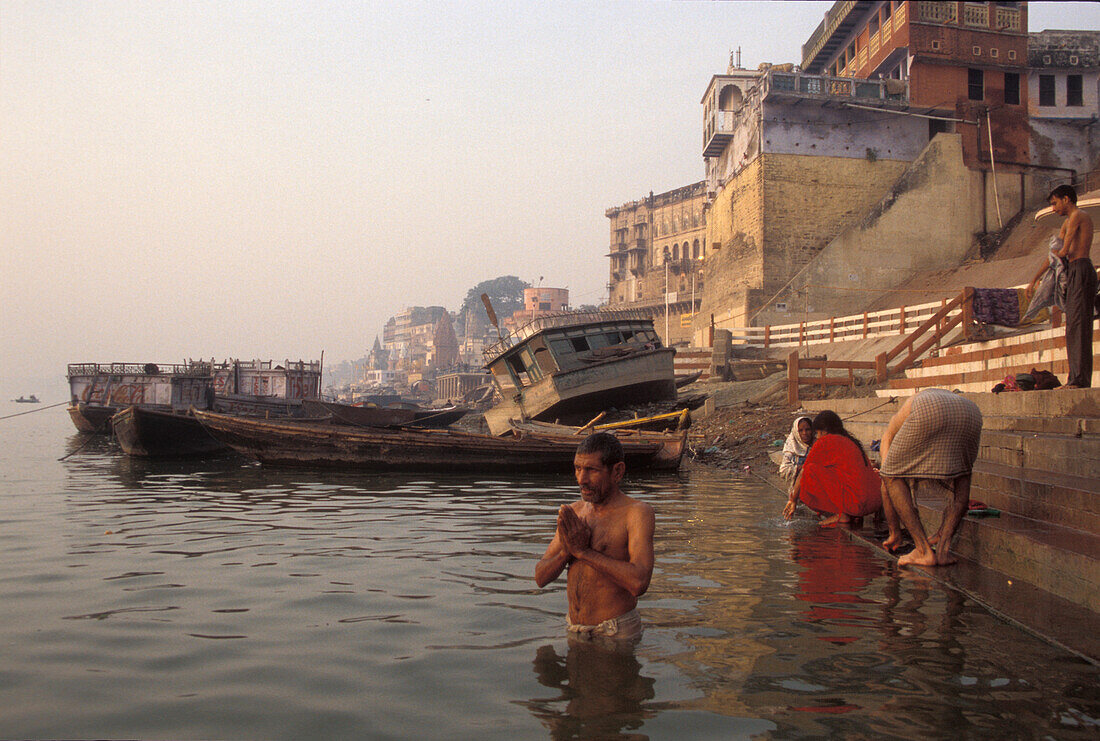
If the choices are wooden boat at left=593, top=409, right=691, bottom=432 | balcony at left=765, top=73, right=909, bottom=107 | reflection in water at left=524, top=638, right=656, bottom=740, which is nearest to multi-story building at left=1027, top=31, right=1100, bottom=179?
balcony at left=765, top=73, right=909, bottom=107

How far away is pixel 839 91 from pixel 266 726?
110 feet

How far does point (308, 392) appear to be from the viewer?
32719 mm

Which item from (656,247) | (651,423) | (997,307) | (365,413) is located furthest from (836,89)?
(656,247)

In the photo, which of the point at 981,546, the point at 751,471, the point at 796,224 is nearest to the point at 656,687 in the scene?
the point at 981,546

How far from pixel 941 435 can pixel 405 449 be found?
11000mm

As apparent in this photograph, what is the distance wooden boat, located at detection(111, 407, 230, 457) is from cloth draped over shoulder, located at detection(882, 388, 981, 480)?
681 inches

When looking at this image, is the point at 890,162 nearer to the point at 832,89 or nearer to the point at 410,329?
the point at 832,89

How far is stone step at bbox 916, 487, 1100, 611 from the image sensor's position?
4363 mm

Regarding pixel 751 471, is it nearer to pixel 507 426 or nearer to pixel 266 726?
pixel 507 426

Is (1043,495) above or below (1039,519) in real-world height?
above

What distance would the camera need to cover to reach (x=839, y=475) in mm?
7609

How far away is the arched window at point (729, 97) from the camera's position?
38.7 m

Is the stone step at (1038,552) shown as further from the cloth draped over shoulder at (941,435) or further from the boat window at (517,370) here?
the boat window at (517,370)

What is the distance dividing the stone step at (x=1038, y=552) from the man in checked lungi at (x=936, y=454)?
0.22m
